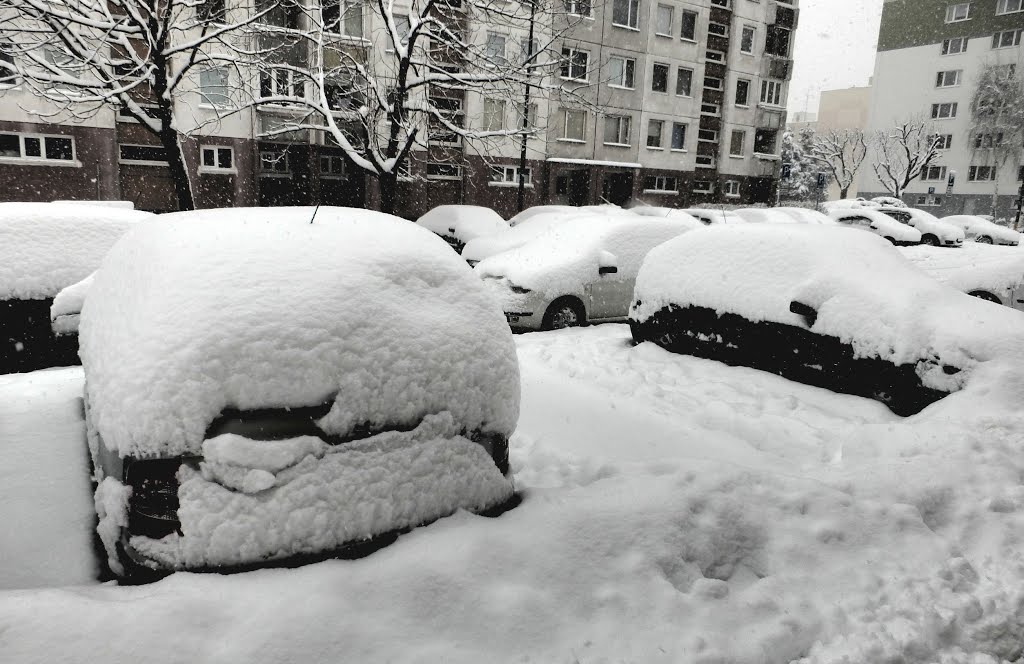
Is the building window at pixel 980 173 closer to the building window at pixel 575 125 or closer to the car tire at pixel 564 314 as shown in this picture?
the building window at pixel 575 125

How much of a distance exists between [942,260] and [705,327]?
16.9 meters

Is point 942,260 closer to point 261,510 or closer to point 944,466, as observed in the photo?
point 944,466

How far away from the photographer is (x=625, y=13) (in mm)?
31172

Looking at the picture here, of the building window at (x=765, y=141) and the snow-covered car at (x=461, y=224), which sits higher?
the building window at (x=765, y=141)

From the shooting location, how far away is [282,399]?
2.44m

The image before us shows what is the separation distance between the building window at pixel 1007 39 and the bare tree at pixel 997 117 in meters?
1.34

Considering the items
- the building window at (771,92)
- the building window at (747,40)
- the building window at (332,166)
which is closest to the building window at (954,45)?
the building window at (771,92)

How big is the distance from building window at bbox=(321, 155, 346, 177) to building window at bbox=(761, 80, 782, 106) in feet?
84.2

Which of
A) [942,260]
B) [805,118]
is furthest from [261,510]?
[805,118]

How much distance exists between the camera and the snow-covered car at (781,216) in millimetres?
22688

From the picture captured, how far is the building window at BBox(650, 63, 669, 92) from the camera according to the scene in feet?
108

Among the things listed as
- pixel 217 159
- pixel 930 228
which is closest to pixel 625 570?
pixel 217 159

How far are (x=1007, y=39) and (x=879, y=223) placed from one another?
1344 inches

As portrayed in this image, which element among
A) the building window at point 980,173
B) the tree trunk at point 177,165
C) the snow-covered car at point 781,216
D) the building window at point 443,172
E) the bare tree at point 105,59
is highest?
the building window at point 980,173
